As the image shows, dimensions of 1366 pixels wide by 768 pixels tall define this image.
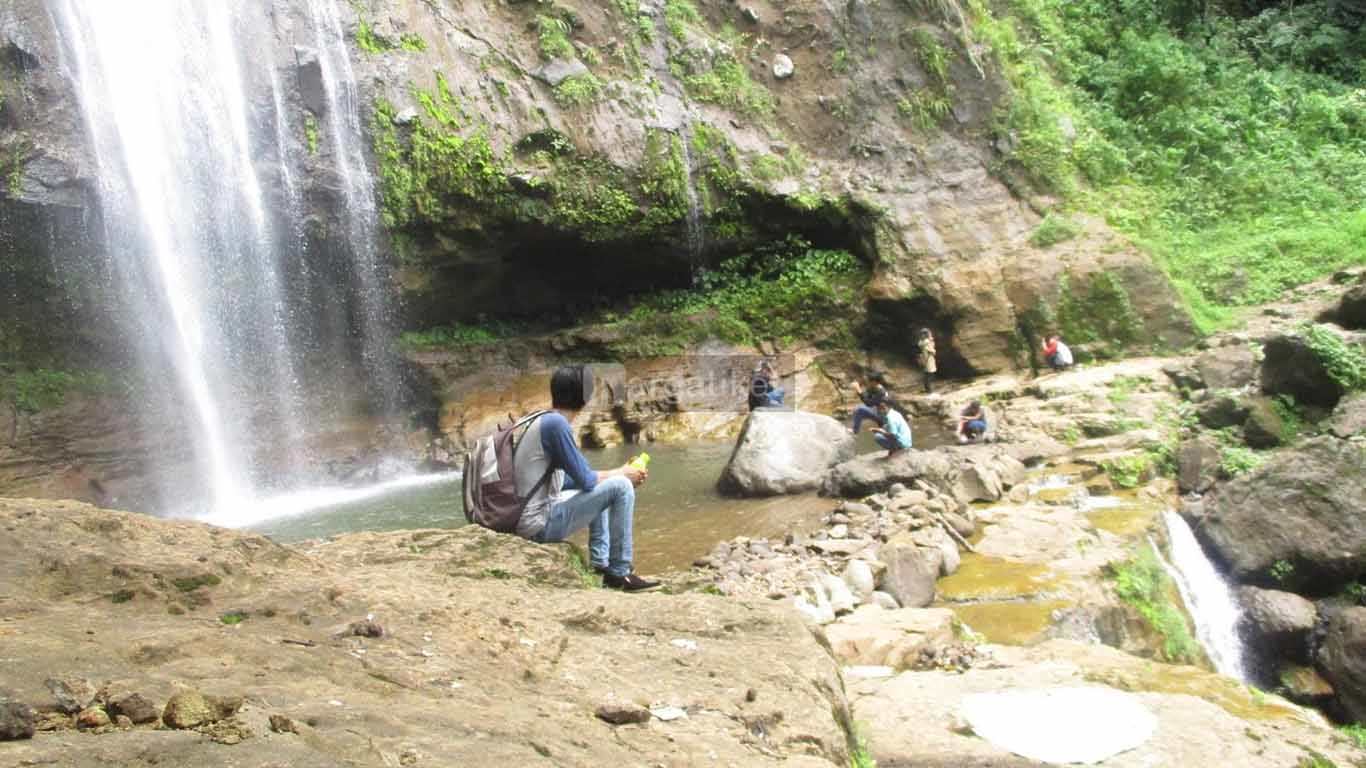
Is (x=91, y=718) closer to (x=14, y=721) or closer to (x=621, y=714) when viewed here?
(x=14, y=721)

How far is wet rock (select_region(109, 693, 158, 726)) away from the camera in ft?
6.03

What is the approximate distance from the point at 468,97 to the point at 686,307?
563cm

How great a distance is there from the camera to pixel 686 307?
1770 cm

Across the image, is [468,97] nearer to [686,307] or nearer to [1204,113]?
[686,307]

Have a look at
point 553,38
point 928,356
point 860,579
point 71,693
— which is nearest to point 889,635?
point 860,579

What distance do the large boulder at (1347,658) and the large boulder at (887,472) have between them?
3204 mm

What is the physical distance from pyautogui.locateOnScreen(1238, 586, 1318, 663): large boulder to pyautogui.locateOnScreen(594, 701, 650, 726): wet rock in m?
6.62

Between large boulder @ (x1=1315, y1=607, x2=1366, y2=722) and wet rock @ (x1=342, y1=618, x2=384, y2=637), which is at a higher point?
wet rock @ (x1=342, y1=618, x2=384, y2=637)

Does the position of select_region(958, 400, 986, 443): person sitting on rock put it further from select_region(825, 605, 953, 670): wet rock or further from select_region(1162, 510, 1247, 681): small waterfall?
select_region(825, 605, 953, 670): wet rock

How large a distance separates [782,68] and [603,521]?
15507 mm

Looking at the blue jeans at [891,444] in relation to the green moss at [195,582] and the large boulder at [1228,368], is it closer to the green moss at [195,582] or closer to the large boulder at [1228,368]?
the large boulder at [1228,368]

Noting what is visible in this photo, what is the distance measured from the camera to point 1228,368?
12242 millimetres

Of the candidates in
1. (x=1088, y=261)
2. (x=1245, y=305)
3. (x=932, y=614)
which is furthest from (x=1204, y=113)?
(x=932, y=614)

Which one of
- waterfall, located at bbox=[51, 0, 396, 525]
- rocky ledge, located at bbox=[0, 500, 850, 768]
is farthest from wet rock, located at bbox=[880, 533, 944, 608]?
waterfall, located at bbox=[51, 0, 396, 525]
